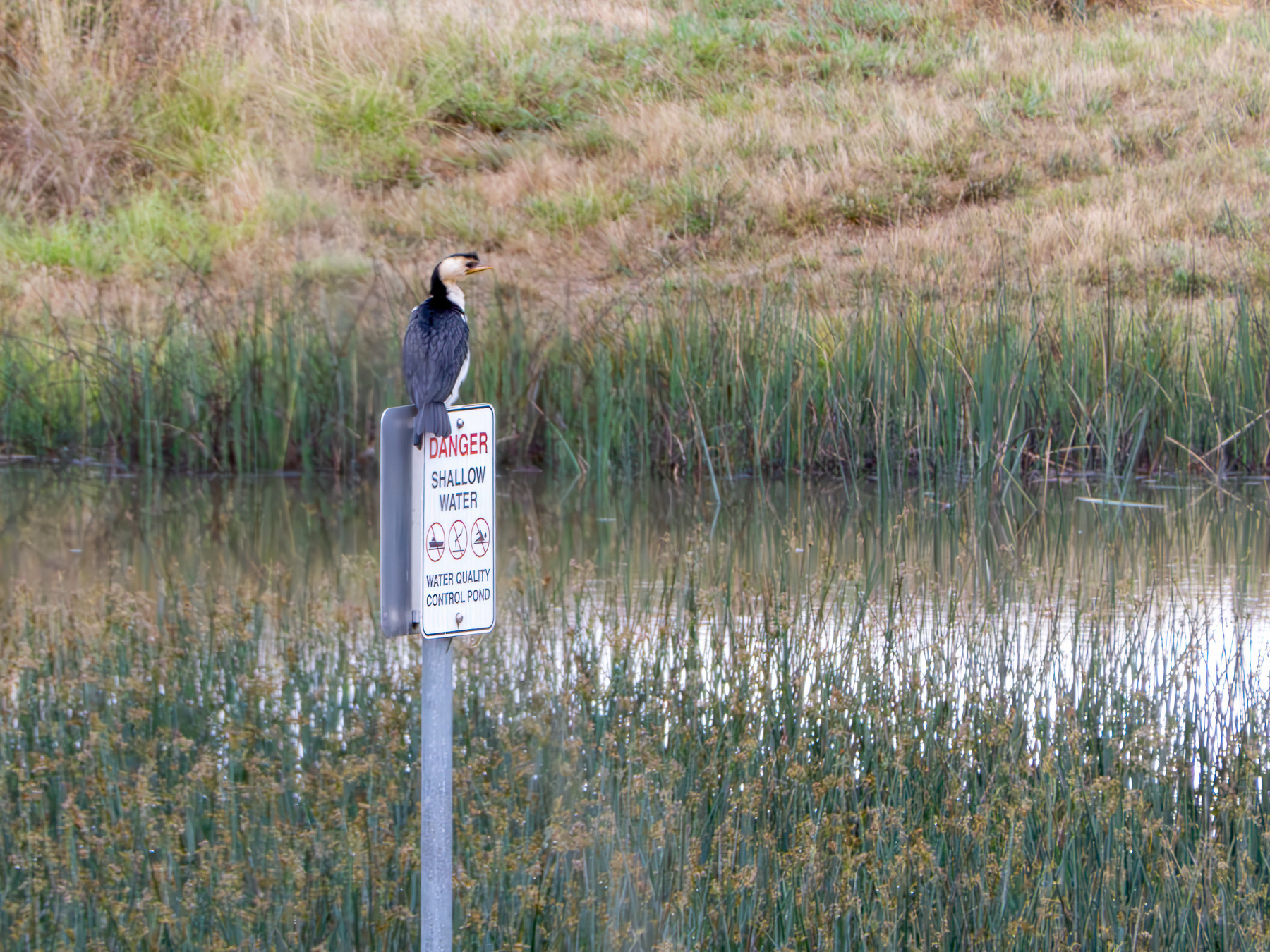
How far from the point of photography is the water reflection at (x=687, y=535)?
489cm

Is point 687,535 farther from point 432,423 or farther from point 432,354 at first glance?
point 432,423

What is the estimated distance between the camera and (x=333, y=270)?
12477 mm

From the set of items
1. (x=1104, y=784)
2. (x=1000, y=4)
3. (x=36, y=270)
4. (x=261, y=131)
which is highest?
(x=1000, y=4)

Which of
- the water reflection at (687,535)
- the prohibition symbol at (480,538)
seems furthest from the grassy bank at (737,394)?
the prohibition symbol at (480,538)

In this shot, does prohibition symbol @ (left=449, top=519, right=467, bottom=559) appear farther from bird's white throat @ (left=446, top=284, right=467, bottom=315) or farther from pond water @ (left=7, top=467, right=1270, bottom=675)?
pond water @ (left=7, top=467, right=1270, bottom=675)

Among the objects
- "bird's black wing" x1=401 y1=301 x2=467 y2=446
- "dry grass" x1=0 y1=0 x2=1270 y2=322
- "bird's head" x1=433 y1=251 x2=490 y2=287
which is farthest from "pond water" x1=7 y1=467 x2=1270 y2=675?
"dry grass" x1=0 y1=0 x2=1270 y2=322

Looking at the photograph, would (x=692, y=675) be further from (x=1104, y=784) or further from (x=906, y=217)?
(x=906, y=217)

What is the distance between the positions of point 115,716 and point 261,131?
13.2 meters

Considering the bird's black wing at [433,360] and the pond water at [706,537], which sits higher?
the bird's black wing at [433,360]

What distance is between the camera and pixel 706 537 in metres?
5.75

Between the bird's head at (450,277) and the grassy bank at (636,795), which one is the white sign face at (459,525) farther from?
the grassy bank at (636,795)

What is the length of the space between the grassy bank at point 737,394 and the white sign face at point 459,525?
4869mm

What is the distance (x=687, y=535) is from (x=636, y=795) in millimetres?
3117

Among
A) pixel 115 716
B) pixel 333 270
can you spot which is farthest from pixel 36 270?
pixel 115 716
